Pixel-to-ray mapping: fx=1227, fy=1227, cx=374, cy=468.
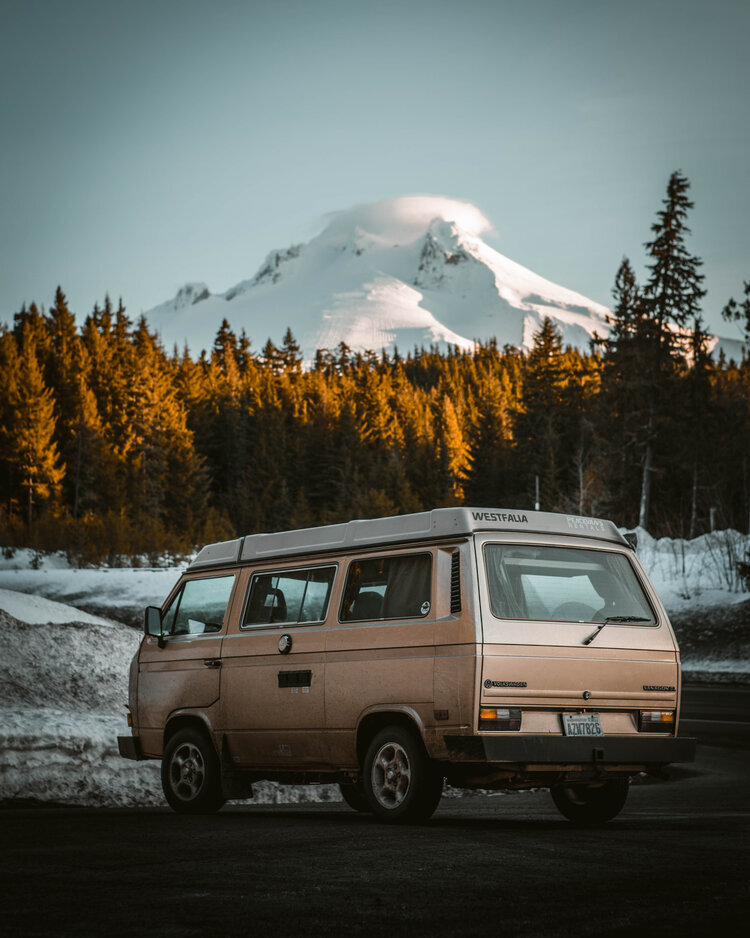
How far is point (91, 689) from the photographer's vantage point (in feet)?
49.7

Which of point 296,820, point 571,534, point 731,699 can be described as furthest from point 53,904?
point 731,699

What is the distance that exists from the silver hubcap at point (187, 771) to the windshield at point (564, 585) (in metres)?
3.58

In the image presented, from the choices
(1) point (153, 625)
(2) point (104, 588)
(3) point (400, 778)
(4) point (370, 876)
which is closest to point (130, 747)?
(1) point (153, 625)

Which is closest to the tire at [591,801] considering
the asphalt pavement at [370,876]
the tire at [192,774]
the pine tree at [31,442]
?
the asphalt pavement at [370,876]

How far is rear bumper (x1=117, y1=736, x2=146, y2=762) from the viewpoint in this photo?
11.6 meters

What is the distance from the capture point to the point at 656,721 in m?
9.21

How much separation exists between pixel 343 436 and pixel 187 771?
104m

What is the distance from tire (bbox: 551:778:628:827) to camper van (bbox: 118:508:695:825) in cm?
1

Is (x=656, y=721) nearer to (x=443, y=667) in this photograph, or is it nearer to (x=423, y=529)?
(x=443, y=667)

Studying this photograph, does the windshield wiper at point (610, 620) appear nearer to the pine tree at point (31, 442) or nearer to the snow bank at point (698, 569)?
the snow bank at point (698, 569)

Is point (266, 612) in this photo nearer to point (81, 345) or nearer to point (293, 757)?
point (293, 757)

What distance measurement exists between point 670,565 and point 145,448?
219 ft

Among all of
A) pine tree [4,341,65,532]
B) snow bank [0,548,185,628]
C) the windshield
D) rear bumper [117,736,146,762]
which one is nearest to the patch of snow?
rear bumper [117,736,146,762]

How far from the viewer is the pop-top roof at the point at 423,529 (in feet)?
29.7
